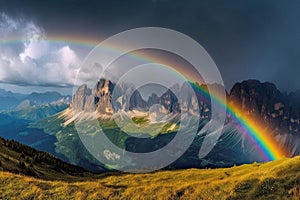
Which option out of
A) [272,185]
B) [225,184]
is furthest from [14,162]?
[272,185]

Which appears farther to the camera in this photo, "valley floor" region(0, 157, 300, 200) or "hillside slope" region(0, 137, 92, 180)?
"hillside slope" region(0, 137, 92, 180)

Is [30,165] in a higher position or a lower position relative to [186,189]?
higher

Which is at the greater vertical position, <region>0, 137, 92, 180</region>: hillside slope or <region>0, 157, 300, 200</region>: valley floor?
<region>0, 137, 92, 180</region>: hillside slope

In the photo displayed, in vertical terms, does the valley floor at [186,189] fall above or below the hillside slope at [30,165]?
below

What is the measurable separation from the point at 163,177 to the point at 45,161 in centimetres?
3009

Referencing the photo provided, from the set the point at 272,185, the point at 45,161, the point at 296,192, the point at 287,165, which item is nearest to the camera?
the point at 296,192

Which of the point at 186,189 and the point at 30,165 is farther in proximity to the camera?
the point at 30,165

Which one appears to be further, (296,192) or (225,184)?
(225,184)

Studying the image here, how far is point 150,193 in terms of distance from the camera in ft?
98.5

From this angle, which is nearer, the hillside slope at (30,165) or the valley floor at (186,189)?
the valley floor at (186,189)

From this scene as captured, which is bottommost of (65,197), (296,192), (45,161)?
(296,192)

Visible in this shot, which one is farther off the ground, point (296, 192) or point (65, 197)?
point (65, 197)

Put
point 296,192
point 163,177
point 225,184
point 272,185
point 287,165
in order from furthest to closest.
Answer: point 163,177
point 287,165
point 225,184
point 272,185
point 296,192

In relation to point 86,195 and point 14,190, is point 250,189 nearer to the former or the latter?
point 86,195
